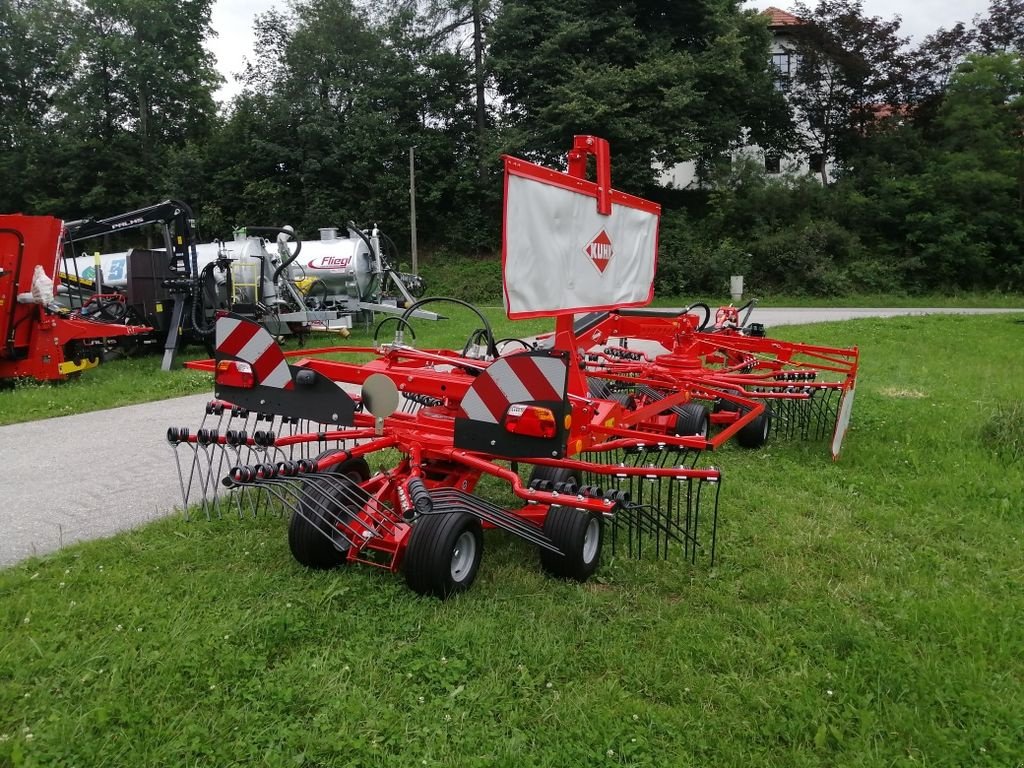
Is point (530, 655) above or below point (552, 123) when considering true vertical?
below

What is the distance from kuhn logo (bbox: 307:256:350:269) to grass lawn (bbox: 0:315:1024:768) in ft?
39.6

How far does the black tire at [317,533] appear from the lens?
133 inches

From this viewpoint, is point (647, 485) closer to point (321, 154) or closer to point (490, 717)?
point (490, 717)

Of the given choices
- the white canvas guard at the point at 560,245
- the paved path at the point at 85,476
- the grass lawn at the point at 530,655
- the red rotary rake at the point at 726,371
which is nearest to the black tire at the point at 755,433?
the red rotary rake at the point at 726,371

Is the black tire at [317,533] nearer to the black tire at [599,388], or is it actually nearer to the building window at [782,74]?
the black tire at [599,388]

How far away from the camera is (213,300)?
11930 mm

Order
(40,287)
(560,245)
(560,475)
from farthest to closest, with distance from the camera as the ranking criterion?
(40,287)
(560,475)
(560,245)

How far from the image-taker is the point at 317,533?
3.49 m

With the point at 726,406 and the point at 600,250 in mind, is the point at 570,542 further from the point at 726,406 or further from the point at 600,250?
the point at 726,406

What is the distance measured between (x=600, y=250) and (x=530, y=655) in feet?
8.08

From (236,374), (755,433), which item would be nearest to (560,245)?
(236,374)

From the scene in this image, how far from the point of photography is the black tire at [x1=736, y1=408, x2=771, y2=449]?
6.18 meters

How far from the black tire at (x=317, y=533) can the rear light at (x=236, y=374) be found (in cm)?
73

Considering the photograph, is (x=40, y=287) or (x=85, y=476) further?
(x=40, y=287)
